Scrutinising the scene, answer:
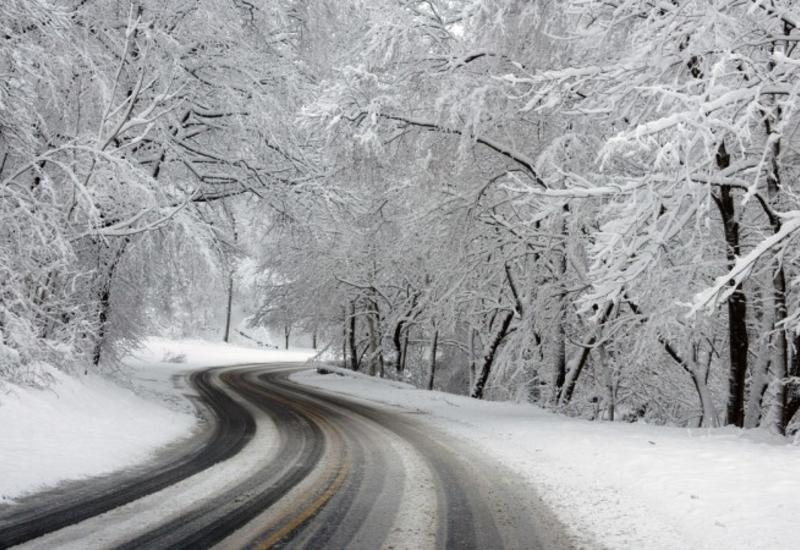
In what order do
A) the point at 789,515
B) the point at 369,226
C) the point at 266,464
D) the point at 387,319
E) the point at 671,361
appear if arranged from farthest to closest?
the point at 387,319 → the point at 369,226 → the point at 671,361 → the point at 266,464 → the point at 789,515

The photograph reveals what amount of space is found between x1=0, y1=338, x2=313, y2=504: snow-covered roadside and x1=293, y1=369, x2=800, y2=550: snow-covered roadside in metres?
5.56

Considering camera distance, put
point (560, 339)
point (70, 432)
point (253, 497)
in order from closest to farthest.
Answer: point (253, 497), point (70, 432), point (560, 339)

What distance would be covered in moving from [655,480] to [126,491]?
20.8 feet

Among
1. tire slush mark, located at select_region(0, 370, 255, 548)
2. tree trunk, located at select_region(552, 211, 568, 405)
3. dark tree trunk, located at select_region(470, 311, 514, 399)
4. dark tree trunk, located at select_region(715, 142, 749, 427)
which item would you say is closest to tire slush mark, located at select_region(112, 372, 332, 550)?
tire slush mark, located at select_region(0, 370, 255, 548)

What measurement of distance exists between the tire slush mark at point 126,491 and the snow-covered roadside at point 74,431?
521 millimetres

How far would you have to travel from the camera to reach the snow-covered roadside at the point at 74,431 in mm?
7148

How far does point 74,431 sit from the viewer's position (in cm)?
906

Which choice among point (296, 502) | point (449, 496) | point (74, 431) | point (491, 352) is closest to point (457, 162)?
point (449, 496)

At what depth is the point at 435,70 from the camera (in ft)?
42.5

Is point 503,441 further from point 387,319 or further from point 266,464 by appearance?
point 387,319

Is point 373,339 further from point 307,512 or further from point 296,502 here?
point 307,512

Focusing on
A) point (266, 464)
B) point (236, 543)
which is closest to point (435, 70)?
point (266, 464)

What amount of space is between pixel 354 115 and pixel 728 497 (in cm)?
919

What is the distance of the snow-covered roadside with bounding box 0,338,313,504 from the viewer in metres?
7.15
